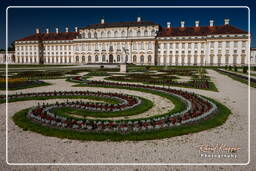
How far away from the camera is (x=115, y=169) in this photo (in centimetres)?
445

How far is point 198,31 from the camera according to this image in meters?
60.8

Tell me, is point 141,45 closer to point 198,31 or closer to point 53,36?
point 198,31

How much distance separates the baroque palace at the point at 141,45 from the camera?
56250 mm

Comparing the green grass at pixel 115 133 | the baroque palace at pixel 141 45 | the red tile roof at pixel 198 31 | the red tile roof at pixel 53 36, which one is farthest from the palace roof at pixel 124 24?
the green grass at pixel 115 133

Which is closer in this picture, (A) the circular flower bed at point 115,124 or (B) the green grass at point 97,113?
(A) the circular flower bed at point 115,124

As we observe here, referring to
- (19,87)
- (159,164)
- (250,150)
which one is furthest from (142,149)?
(19,87)

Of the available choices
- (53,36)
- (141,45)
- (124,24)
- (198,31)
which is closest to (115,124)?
(141,45)

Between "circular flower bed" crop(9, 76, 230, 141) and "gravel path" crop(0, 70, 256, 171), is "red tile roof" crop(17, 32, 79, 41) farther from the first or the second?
"gravel path" crop(0, 70, 256, 171)

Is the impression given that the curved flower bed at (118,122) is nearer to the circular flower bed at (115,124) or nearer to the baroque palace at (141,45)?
the circular flower bed at (115,124)

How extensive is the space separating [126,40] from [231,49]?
31015 mm

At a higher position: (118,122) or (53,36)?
(53,36)

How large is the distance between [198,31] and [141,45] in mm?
17610

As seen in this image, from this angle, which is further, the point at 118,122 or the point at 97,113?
the point at 97,113

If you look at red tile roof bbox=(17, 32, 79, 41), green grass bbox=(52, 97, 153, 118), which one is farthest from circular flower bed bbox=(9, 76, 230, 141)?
red tile roof bbox=(17, 32, 79, 41)
